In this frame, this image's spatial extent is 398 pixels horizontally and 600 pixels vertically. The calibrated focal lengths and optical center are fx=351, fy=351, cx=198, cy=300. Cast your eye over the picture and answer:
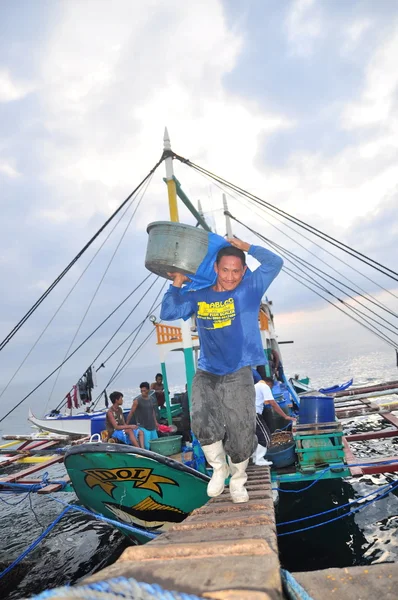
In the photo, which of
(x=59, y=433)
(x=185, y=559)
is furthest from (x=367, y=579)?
(x=59, y=433)

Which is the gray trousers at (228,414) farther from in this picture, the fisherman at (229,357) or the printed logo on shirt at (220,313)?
the printed logo on shirt at (220,313)

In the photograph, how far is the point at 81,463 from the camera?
5906 mm

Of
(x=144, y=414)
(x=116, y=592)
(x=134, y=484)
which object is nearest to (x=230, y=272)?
(x=116, y=592)

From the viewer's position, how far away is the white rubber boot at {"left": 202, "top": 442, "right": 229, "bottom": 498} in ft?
11.8

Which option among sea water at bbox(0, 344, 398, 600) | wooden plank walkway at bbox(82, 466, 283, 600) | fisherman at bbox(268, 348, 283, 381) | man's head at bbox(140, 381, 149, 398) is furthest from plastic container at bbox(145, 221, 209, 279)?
fisherman at bbox(268, 348, 283, 381)

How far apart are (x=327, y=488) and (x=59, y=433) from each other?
420 inches

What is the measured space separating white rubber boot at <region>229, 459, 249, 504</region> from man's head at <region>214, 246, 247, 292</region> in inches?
73.7

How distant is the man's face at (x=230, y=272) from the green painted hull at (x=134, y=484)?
325 cm

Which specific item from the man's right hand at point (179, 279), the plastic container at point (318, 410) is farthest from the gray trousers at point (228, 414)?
the plastic container at point (318, 410)

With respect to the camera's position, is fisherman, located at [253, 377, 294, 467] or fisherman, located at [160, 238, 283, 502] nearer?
fisherman, located at [160, 238, 283, 502]

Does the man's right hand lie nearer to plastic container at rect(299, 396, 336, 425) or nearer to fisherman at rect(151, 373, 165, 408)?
plastic container at rect(299, 396, 336, 425)

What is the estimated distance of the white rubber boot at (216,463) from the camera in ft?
11.8

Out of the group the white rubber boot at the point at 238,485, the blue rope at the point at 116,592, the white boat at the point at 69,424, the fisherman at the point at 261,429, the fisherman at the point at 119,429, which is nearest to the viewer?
the blue rope at the point at 116,592

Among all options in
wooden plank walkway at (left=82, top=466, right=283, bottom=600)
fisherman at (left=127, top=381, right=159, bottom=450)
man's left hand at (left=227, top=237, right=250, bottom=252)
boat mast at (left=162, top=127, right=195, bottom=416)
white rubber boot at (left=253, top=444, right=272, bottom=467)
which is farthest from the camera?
fisherman at (left=127, top=381, right=159, bottom=450)
